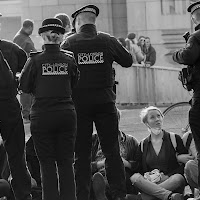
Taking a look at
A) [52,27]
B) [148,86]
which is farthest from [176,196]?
[148,86]

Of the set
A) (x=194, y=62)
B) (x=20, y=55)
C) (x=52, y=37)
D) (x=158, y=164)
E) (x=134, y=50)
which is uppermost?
(x=134, y=50)

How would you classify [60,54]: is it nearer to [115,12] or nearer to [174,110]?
[174,110]

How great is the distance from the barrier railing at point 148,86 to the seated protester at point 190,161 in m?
9.63

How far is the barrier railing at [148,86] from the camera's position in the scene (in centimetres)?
2203

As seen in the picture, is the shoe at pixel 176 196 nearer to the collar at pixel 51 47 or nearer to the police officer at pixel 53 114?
the police officer at pixel 53 114

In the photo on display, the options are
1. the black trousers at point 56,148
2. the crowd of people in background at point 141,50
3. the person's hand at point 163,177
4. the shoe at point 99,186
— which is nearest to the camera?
the black trousers at point 56,148

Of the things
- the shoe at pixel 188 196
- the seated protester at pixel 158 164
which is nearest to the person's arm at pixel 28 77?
the seated protester at pixel 158 164

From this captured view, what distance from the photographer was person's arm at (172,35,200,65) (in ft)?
35.8

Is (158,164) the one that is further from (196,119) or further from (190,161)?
(196,119)

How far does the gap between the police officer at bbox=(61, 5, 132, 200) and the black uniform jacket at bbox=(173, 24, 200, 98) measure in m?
0.62

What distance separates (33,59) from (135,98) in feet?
38.1

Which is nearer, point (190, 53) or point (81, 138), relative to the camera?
point (190, 53)

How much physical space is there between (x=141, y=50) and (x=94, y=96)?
41.7ft

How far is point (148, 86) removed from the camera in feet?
73.2
